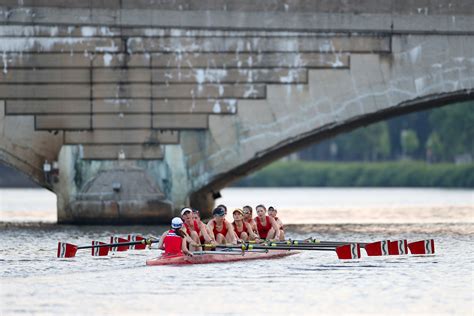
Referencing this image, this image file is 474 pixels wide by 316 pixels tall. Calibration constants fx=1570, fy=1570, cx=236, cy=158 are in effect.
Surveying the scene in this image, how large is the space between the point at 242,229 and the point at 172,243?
149 inches

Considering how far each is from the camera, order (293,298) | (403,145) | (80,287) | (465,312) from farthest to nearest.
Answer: (403,145)
(80,287)
(293,298)
(465,312)

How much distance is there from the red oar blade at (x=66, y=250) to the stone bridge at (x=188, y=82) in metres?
10.6

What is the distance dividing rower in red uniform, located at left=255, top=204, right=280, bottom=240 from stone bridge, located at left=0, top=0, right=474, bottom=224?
25.4 ft

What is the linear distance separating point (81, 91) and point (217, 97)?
155 inches

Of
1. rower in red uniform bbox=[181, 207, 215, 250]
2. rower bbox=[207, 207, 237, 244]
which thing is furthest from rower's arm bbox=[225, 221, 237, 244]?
rower in red uniform bbox=[181, 207, 215, 250]

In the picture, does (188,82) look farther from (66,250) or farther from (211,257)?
(211,257)

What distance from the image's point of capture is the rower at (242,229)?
36250mm

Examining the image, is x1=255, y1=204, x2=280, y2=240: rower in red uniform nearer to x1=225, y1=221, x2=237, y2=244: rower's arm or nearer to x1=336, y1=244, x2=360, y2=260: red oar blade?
x1=225, y1=221, x2=237, y2=244: rower's arm

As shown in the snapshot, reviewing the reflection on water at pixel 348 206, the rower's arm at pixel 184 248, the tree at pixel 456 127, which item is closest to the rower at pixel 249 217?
the rower's arm at pixel 184 248

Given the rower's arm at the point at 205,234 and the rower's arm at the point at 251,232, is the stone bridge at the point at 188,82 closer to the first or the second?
the rower's arm at the point at 251,232

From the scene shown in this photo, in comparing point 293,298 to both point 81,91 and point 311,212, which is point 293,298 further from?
point 311,212

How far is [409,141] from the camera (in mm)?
107438

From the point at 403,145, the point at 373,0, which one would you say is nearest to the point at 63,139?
the point at 373,0

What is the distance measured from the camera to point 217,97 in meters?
45.2
